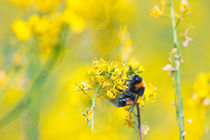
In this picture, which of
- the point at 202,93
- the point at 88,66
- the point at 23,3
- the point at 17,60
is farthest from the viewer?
the point at 88,66

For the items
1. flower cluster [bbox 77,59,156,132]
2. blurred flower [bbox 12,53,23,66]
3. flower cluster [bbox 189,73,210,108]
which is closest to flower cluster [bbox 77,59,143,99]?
flower cluster [bbox 77,59,156,132]

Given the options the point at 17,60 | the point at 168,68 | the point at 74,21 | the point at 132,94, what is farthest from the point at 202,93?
the point at 17,60

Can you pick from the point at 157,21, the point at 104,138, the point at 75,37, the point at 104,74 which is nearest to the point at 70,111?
the point at 75,37

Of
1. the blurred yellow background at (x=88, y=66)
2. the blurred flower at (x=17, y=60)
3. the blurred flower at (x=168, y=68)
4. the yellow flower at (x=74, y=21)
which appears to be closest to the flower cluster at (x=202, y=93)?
the blurred yellow background at (x=88, y=66)

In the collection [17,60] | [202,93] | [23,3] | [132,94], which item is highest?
[23,3]

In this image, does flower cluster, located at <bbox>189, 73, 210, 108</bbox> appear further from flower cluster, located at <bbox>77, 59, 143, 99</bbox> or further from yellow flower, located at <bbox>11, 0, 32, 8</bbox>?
yellow flower, located at <bbox>11, 0, 32, 8</bbox>

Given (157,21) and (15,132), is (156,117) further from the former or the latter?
(157,21)

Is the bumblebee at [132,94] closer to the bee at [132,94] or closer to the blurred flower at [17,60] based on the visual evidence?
the bee at [132,94]

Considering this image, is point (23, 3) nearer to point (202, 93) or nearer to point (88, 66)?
point (88, 66)
